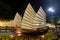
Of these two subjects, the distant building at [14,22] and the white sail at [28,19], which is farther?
the distant building at [14,22]

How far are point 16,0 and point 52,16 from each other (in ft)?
15.1

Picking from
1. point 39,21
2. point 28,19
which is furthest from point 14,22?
point 39,21

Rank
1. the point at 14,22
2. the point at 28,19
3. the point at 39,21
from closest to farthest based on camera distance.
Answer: the point at 39,21 < the point at 28,19 < the point at 14,22

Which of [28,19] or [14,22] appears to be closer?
[28,19]

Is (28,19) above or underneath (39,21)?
above

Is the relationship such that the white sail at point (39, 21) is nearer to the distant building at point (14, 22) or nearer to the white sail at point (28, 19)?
the white sail at point (28, 19)

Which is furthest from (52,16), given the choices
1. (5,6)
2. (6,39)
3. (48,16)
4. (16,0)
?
(6,39)

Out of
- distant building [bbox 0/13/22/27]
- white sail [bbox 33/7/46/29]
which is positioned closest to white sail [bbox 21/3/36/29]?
white sail [bbox 33/7/46/29]

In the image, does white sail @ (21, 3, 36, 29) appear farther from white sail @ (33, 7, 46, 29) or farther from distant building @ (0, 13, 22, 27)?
distant building @ (0, 13, 22, 27)

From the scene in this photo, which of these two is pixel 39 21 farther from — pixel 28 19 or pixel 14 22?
pixel 14 22

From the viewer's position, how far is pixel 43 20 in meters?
9.88

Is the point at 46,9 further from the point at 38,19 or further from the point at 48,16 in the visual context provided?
the point at 38,19

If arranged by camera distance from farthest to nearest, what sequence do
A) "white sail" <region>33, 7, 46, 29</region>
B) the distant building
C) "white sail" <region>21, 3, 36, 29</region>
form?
the distant building
"white sail" <region>21, 3, 36, 29</region>
"white sail" <region>33, 7, 46, 29</region>

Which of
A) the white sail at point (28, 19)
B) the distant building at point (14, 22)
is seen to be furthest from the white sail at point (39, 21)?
the distant building at point (14, 22)
